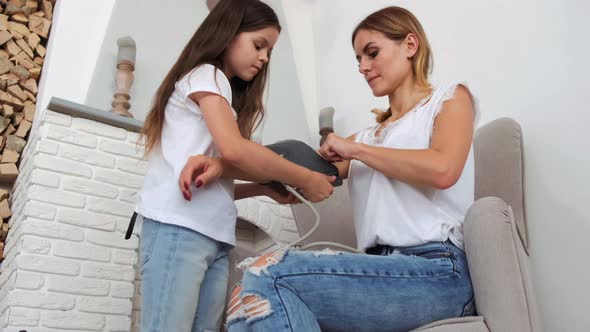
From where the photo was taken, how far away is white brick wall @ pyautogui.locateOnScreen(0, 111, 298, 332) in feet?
6.91

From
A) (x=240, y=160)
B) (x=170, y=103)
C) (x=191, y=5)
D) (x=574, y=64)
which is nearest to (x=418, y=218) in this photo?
(x=240, y=160)

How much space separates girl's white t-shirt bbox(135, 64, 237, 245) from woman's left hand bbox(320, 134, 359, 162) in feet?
0.78

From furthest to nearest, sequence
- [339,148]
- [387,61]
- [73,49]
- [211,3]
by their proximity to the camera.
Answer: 1. [211,3]
2. [73,49]
3. [387,61]
4. [339,148]

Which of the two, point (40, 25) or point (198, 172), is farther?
point (40, 25)

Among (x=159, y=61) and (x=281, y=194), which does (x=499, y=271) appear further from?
(x=159, y=61)

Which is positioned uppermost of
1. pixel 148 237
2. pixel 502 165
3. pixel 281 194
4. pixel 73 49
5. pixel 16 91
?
pixel 73 49

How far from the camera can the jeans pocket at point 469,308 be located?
3.43 feet

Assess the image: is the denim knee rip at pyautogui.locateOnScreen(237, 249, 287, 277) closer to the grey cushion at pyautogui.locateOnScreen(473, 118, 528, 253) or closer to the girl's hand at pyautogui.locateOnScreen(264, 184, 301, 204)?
the girl's hand at pyautogui.locateOnScreen(264, 184, 301, 204)

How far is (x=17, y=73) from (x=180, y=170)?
1.82 meters

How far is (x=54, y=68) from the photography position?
2594mm

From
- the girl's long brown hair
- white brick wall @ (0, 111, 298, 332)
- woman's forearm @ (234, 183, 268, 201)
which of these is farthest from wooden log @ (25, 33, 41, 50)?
woman's forearm @ (234, 183, 268, 201)

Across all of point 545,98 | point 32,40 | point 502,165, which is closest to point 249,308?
point 502,165

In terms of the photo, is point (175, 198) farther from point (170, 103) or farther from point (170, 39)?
point (170, 39)

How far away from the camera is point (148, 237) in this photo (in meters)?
1.24
